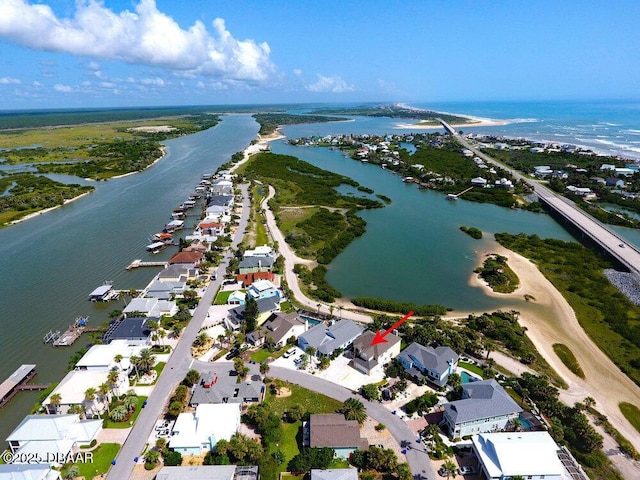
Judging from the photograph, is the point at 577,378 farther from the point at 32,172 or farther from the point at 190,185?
the point at 32,172

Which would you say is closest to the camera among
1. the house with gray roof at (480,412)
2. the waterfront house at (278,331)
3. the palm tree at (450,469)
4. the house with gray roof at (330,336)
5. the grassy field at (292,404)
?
the palm tree at (450,469)

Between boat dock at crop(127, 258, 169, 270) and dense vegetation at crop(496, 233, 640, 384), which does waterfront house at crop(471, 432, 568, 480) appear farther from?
boat dock at crop(127, 258, 169, 270)

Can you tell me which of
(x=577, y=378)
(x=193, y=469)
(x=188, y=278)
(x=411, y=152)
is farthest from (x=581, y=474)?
(x=411, y=152)

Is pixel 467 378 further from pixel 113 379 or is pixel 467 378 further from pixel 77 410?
pixel 77 410

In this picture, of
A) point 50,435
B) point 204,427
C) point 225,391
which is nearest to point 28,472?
point 50,435

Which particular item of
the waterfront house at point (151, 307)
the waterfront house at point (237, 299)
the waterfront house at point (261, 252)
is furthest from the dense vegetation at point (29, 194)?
the waterfront house at point (237, 299)

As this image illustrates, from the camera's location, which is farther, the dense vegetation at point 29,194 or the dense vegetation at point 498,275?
the dense vegetation at point 29,194

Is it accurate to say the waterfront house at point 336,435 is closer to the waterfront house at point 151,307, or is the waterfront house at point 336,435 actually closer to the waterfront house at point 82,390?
the waterfront house at point 82,390
